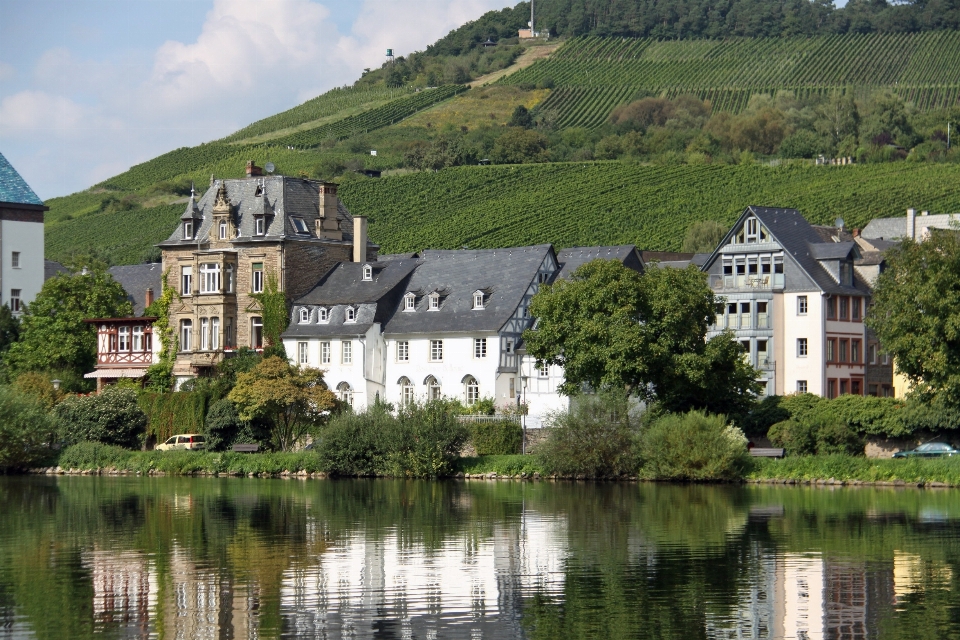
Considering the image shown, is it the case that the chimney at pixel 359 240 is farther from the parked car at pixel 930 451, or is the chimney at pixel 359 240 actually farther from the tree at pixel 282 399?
the parked car at pixel 930 451

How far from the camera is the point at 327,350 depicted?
8275 centimetres

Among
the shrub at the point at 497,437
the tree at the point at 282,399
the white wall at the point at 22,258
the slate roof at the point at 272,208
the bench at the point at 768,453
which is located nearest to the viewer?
the bench at the point at 768,453

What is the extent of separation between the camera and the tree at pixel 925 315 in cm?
6381

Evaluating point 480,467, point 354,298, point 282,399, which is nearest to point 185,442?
point 282,399

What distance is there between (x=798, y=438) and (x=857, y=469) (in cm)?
551

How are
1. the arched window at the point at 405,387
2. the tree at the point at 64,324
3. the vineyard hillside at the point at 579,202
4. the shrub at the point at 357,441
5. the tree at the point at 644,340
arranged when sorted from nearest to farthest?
1. the tree at the point at 644,340
2. the shrub at the point at 357,441
3. the arched window at the point at 405,387
4. the tree at the point at 64,324
5. the vineyard hillside at the point at 579,202

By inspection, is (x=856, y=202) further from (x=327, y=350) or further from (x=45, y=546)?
(x=45, y=546)

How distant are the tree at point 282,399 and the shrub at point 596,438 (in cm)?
1600

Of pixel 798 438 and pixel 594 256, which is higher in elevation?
pixel 594 256

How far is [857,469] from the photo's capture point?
60312 mm

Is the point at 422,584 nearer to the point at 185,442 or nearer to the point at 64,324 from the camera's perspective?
the point at 185,442

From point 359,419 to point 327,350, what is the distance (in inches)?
676

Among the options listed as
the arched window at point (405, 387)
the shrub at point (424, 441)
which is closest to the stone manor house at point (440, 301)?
the arched window at point (405, 387)

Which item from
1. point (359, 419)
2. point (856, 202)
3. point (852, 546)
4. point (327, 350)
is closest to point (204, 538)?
point (852, 546)
